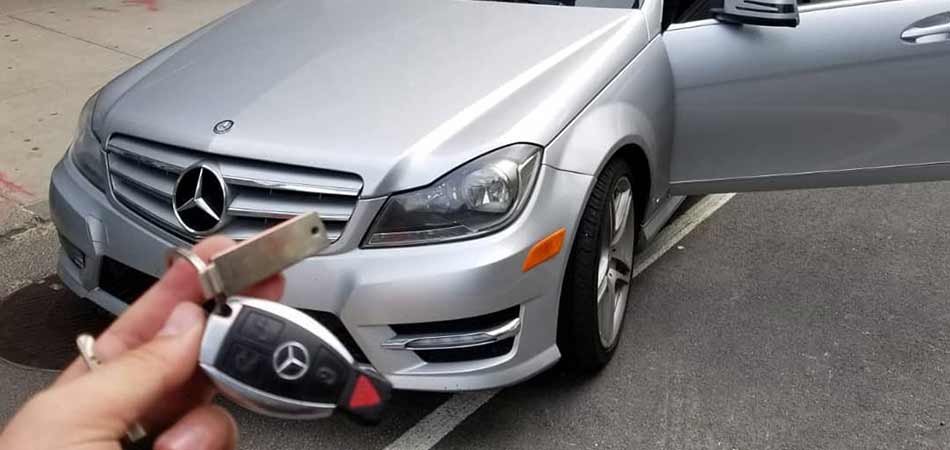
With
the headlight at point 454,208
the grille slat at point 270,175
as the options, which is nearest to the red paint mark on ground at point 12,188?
the grille slat at point 270,175

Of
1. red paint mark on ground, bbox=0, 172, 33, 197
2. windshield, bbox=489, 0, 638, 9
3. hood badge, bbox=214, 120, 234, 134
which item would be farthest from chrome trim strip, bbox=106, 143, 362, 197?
red paint mark on ground, bbox=0, 172, 33, 197

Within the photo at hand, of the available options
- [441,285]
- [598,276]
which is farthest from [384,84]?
[598,276]

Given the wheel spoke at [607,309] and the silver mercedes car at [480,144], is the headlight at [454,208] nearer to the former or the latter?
the silver mercedes car at [480,144]

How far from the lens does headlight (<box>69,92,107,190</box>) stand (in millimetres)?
3094

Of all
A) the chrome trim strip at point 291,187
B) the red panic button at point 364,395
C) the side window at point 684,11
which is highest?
the red panic button at point 364,395

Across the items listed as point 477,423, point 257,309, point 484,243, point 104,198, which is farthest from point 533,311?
point 257,309

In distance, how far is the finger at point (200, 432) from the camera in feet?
3.30

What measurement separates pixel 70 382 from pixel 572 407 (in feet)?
7.35

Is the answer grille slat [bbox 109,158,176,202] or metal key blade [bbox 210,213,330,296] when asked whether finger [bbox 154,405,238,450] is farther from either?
grille slat [bbox 109,158,176,202]

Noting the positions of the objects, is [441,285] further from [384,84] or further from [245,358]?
[245,358]

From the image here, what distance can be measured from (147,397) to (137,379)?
23 mm

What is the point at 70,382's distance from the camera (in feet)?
3.27

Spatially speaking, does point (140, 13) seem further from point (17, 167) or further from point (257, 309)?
point (257, 309)

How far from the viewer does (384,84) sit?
115 inches
